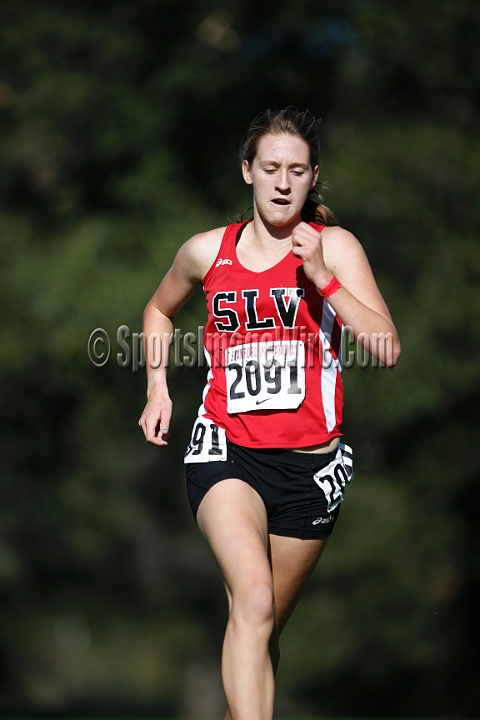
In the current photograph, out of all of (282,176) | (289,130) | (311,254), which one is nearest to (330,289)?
(311,254)

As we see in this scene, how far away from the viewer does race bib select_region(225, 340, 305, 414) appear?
3.27 m

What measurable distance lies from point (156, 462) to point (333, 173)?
18.4 ft

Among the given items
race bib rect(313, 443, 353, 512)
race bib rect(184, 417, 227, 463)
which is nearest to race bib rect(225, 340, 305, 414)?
race bib rect(184, 417, 227, 463)

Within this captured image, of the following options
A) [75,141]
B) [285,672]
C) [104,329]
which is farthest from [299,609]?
[75,141]

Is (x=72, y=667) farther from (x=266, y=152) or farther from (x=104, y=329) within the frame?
(x=266, y=152)

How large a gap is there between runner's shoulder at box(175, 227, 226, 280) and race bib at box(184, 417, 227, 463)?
577mm

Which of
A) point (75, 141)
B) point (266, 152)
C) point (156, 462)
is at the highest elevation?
point (75, 141)

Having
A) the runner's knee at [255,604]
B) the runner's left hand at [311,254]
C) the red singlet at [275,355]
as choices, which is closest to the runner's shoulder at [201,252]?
the red singlet at [275,355]

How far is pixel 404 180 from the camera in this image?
43.9ft

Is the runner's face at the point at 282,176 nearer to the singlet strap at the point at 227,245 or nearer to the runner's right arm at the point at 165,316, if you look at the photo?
the singlet strap at the point at 227,245

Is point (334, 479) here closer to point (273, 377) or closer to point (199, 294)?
point (273, 377)

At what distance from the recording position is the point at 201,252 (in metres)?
3.49

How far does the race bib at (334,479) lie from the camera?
335cm

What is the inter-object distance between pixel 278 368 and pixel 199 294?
31.5ft
